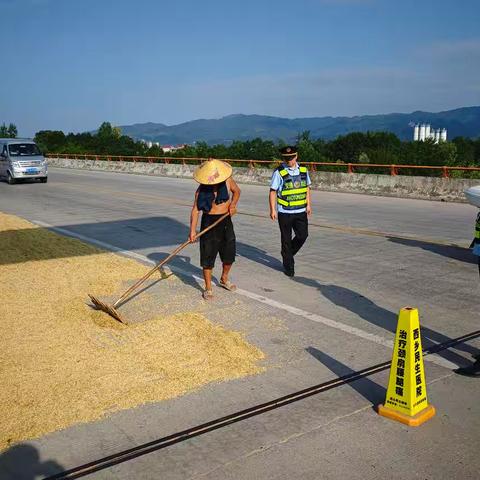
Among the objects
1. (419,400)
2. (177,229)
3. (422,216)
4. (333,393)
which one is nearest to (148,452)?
(333,393)

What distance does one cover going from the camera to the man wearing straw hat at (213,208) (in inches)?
→ 254

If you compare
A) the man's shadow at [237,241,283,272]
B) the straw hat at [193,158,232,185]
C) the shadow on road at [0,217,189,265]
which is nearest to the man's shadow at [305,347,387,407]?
the straw hat at [193,158,232,185]

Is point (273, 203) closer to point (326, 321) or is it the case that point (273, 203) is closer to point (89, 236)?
point (326, 321)

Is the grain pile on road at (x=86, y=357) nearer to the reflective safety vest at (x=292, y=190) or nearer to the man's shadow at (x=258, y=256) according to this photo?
the man's shadow at (x=258, y=256)

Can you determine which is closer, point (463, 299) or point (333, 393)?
point (333, 393)

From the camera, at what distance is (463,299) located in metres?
6.51

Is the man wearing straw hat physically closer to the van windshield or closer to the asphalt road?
the asphalt road

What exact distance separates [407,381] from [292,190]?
4280 millimetres

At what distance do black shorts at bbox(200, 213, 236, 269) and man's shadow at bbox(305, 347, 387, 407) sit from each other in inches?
85.0

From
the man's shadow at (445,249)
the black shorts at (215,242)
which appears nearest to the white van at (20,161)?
the man's shadow at (445,249)

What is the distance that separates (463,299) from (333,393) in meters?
3.14

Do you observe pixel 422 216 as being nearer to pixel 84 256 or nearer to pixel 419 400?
pixel 84 256

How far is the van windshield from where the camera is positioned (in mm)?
24103

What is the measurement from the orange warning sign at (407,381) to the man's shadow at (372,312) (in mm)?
1125
